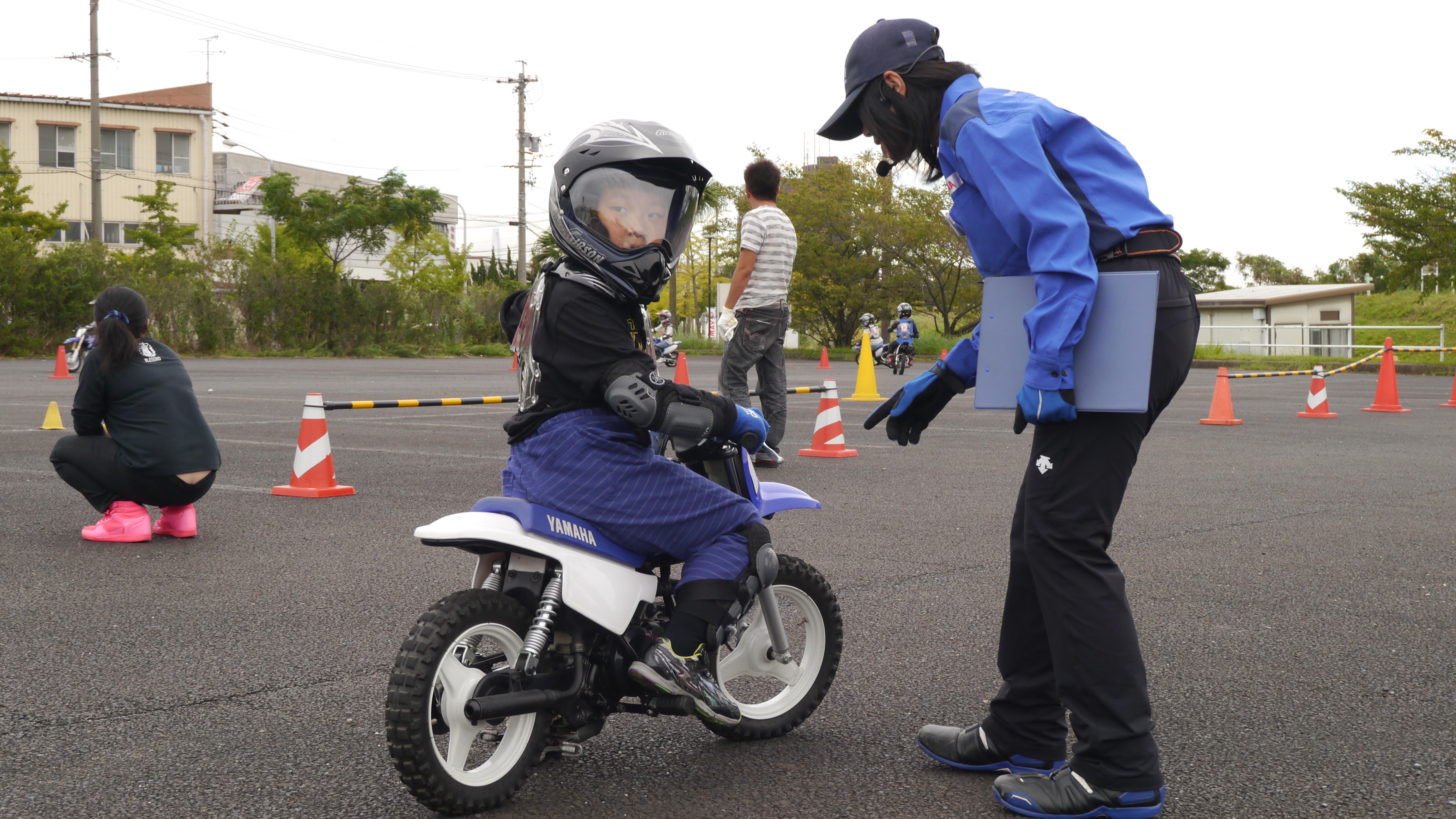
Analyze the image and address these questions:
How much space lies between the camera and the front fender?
9.01 ft

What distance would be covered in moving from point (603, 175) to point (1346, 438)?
37.2 feet

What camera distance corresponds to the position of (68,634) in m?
4.37

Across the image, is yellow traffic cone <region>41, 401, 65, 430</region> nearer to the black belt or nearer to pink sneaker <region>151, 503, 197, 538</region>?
pink sneaker <region>151, 503, 197, 538</region>

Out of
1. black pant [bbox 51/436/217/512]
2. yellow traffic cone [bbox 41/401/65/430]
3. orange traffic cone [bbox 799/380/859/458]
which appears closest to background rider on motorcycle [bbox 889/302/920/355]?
orange traffic cone [bbox 799/380/859/458]

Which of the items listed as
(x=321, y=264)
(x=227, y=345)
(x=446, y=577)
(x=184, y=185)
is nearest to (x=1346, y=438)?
(x=446, y=577)

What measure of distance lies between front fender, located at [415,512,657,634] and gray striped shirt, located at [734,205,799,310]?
5869 millimetres

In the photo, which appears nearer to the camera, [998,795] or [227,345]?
[998,795]

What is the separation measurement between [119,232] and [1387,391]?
5448cm

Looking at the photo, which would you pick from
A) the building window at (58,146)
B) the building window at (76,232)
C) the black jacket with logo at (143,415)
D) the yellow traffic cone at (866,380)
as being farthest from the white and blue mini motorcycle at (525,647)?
the building window at (76,232)

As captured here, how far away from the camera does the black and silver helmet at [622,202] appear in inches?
117

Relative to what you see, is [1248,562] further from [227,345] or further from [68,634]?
[227,345]

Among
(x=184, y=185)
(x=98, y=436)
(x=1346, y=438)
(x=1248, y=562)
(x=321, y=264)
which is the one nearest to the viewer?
(x=1248, y=562)

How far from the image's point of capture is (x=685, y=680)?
2.95m

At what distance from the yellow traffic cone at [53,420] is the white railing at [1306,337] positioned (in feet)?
90.1
